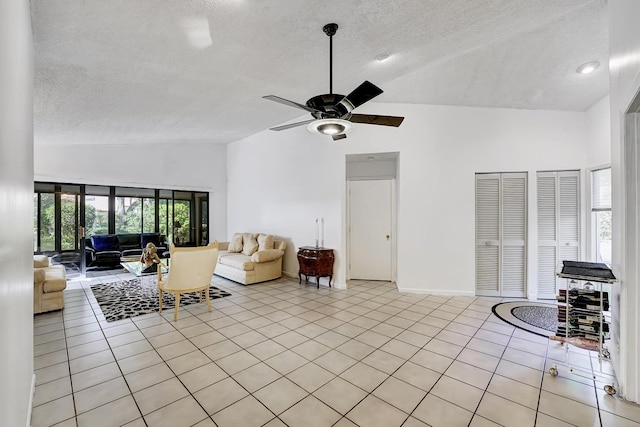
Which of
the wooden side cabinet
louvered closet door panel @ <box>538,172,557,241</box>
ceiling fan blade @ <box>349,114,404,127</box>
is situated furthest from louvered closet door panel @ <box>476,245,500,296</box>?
ceiling fan blade @ <box>349,114,404,127</box>

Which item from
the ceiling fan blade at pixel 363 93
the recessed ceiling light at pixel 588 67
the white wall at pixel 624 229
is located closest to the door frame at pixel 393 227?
the recessed ceiling light at pixel 588 67

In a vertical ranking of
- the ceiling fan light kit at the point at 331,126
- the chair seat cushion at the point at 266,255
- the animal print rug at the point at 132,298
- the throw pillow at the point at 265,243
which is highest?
the ceiling fan light kit at the point at 331,126

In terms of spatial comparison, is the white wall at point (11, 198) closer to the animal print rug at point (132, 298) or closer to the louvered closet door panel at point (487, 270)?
the animal print rug at point (132, 298)

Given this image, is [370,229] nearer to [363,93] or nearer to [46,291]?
[363,93]

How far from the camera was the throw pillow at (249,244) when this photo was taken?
241 inches

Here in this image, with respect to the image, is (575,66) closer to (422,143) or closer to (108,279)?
(422,143)

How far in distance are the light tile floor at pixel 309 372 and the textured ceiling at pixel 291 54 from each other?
2787 millimetres

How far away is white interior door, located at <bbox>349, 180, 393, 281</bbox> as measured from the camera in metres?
5.70

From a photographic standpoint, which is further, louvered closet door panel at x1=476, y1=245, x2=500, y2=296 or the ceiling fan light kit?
louvered closet door panel at x1=476, y1=245, x2=500, y2=296

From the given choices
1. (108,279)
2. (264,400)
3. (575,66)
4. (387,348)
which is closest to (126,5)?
(264,400)

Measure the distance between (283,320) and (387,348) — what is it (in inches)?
55.5

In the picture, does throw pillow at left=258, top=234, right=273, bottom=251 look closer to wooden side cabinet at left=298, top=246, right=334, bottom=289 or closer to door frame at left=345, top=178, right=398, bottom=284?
wooden side cabinet at left=298, top=246, right=334, bottom=289

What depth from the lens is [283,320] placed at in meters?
3.71

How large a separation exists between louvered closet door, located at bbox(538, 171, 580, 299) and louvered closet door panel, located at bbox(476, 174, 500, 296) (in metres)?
0.59
